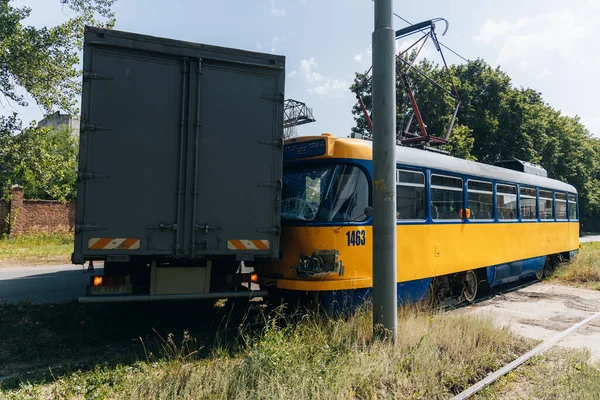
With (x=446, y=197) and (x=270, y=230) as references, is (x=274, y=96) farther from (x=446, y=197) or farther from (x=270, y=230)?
(x=446, y=197)

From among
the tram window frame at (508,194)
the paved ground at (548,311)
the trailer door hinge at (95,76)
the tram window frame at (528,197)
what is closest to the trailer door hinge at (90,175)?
the trailer door hinge at (95,76)

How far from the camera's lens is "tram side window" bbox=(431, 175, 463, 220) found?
8055 millimetres

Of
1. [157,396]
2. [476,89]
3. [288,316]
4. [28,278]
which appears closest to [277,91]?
[288,316]

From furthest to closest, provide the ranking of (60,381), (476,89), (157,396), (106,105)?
1. (476,89)
2. (106,105)
3. (60,381)
4. (157,396)

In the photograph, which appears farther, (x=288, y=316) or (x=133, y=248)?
(x=288, y=316)

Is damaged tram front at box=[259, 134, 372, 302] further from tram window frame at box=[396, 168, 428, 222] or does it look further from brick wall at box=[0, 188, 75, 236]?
brick wall at box=[0, 188, 75, 236]

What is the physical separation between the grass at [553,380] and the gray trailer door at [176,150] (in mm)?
3065

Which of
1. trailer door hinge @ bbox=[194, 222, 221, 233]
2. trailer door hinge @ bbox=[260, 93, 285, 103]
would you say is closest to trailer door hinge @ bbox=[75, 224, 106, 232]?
trailer door hinge @ bbox=[194, 222, 221, 233]

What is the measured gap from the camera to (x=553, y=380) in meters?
4.86

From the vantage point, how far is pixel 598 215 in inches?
2185

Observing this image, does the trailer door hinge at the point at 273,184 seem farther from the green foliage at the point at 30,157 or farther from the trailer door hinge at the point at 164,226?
the green foliage at the point at 30,157

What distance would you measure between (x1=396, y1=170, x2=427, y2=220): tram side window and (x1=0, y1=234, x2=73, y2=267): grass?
13323 mm

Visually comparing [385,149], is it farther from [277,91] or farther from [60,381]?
[60,381]

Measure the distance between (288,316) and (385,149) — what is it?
2.87m
